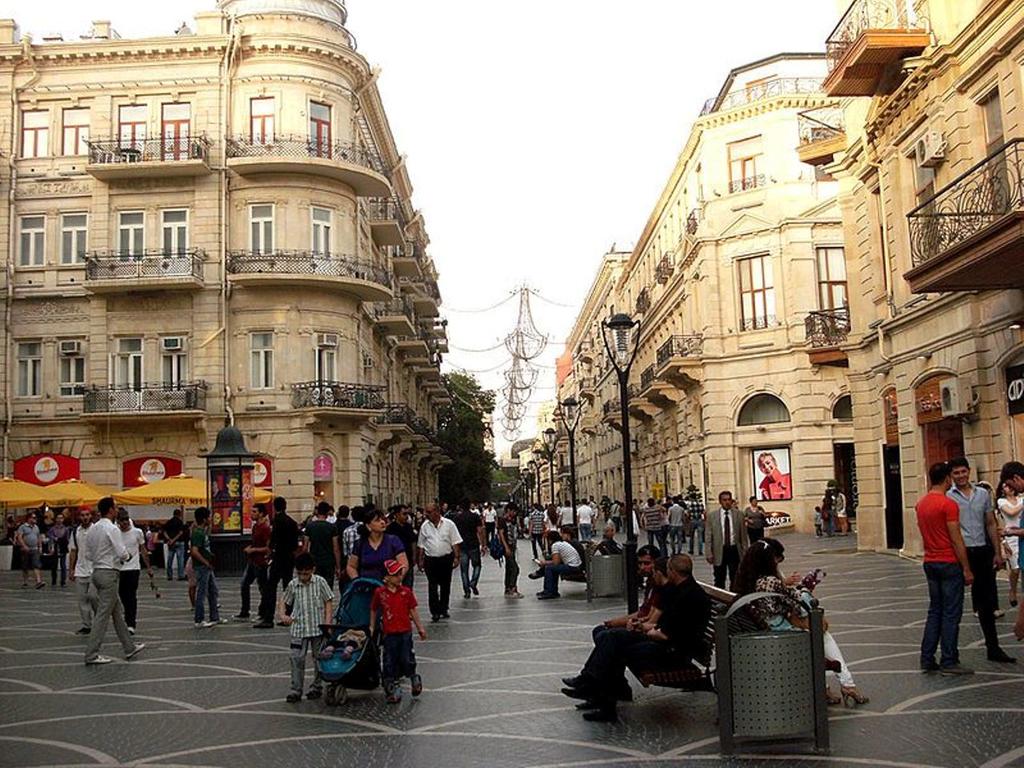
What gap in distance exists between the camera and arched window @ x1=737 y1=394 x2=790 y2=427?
44.2 meters

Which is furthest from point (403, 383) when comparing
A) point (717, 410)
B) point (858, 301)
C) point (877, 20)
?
point (877, 20)

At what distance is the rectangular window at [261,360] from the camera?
38.9m

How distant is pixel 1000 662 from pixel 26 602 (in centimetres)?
1943

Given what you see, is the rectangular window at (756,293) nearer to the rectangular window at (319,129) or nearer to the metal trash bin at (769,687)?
the rectangular window at (319,129)

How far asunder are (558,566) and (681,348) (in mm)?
27811

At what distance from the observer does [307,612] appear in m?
10.7

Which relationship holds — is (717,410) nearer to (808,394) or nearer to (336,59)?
(808,394)

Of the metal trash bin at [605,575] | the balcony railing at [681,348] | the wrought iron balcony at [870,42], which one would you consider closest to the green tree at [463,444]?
the balcony railing at [681,348]

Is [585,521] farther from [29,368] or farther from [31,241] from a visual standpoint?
[31,241]

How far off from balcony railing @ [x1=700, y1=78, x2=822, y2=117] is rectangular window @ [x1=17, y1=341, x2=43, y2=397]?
2759 centimetres

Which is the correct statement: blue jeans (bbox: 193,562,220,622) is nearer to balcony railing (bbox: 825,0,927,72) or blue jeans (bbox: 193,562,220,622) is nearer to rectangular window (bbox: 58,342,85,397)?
balcony railing (bbox: 825,0,927,72)

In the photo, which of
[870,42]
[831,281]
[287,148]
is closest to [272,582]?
[870,42]

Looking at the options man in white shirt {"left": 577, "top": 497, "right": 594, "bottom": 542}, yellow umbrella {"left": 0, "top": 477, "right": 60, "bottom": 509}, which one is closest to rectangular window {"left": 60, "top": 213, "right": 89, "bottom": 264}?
yellow umbrella {"left": 0, "top": 477, "right": 60, "bottom": 509}

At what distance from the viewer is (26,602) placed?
23.3 meters
